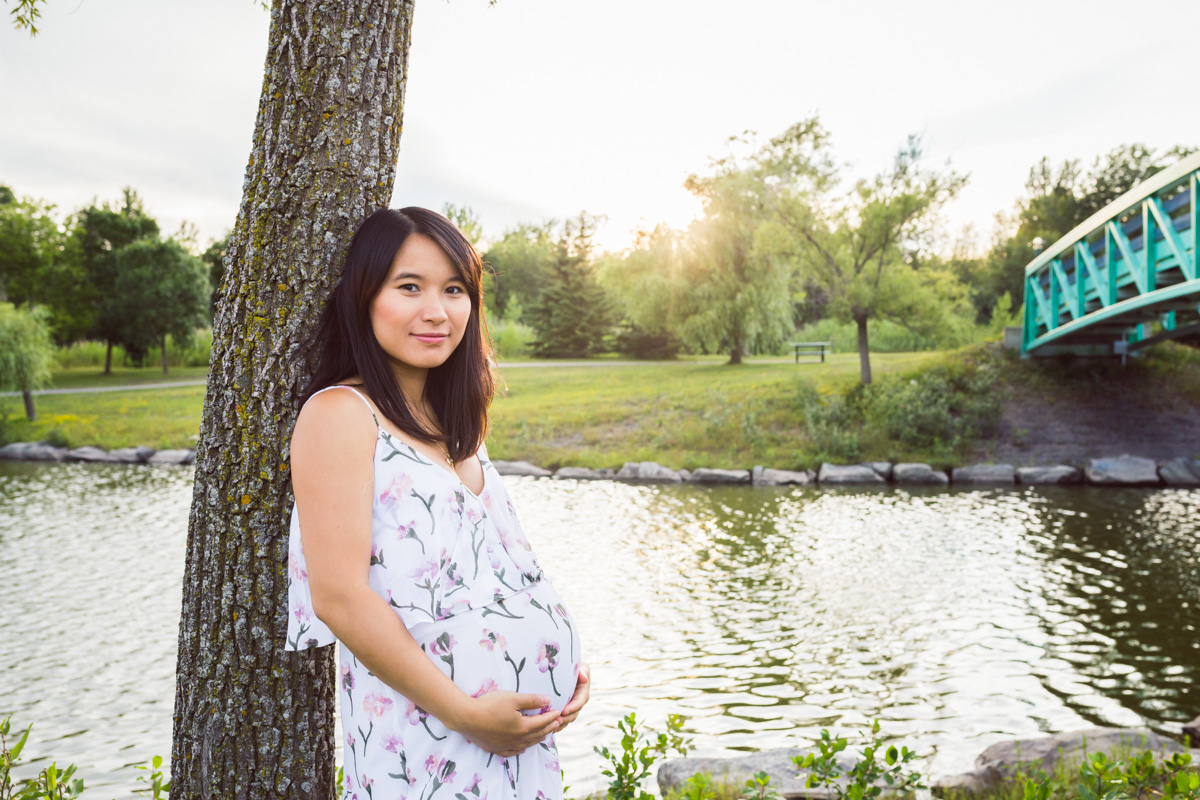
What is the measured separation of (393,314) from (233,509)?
70 centimetres

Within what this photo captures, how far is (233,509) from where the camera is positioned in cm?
198

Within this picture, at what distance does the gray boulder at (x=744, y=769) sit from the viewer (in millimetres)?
3426

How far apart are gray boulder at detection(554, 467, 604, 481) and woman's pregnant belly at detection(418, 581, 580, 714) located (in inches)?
513

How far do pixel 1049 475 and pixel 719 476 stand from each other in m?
5.70

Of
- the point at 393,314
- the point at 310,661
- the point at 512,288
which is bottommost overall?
the point at 310,661

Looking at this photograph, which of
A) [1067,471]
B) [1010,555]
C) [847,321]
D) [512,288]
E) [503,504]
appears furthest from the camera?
[512,288]

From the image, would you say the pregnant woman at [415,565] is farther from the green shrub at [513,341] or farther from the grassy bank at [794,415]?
the green shrub at [513,341]

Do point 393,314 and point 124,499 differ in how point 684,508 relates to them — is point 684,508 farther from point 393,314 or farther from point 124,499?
point 393,314

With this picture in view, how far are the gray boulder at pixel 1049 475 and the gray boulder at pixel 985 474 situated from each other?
166 mm

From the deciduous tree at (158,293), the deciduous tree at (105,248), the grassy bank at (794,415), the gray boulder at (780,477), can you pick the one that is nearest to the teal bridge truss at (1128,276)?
the grassy bank at (794,415)

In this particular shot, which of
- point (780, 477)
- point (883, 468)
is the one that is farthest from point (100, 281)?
point (883, 468)

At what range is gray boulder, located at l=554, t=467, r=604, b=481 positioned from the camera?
14.8 m

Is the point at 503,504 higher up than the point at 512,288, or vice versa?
the point at 512,288

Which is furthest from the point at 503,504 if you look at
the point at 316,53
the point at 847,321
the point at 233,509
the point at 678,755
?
the point at 847,321
